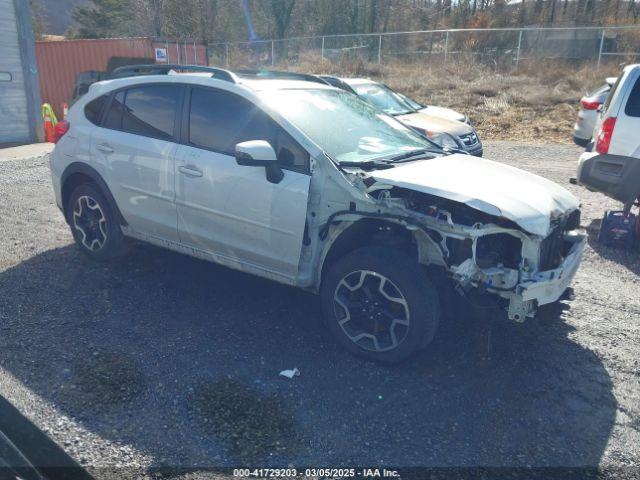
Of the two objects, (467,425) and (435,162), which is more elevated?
(435,162)

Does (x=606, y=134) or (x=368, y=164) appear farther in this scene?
(x=606, y=134)

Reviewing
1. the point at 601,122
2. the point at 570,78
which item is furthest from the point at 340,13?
the point at 601,122

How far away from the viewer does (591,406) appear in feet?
11.6

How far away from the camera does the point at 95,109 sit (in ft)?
18.3

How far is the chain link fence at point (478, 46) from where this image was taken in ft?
64.8

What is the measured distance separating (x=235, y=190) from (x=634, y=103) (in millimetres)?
4866

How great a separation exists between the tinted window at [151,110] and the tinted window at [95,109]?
1.07 feet

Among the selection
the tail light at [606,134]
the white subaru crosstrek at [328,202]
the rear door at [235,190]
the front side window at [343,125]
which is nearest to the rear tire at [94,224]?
the white subaru crosstrek at [328,202]

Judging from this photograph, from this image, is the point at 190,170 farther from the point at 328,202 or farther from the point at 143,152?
the point at 328,202

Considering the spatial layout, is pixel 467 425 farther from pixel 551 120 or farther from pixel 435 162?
pixel 551 120

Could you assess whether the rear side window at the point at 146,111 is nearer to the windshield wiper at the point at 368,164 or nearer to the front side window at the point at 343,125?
the front side window at the point at 343,125

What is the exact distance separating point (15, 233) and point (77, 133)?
1.82m

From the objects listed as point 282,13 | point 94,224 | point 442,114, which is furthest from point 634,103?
point 282,13

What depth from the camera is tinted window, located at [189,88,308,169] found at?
423 centimetres
